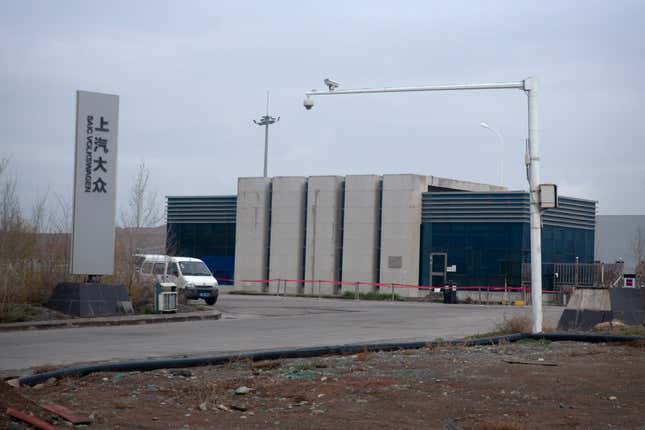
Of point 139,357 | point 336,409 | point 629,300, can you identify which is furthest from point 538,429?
point 629,300

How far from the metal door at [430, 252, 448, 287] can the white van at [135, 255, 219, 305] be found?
17.5 meters

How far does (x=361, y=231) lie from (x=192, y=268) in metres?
16.9

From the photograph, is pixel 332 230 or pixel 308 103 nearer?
pixel 308 103

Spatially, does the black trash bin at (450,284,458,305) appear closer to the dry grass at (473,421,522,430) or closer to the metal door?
the metal door

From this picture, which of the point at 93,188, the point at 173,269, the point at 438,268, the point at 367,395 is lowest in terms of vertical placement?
the point at 367,395

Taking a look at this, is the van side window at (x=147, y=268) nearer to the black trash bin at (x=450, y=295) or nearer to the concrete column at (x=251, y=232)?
the black trash bin at (x=450, y=295)

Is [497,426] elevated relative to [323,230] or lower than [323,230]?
lower

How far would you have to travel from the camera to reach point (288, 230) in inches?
2046

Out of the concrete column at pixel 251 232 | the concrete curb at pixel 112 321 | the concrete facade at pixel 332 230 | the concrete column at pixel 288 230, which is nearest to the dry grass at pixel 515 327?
the concrete curb at pixel 112 321

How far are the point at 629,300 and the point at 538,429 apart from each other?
43.9ft

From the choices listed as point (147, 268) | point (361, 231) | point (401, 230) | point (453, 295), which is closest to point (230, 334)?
point (147, 268)

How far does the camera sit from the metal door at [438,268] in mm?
48406

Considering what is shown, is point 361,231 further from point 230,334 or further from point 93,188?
point 230,334

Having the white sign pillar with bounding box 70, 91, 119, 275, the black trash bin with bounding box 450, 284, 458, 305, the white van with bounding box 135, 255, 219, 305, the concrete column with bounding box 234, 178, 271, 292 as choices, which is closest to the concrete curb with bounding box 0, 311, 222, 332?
the white sign pillar with bounding box 70, 91, 119, 275
